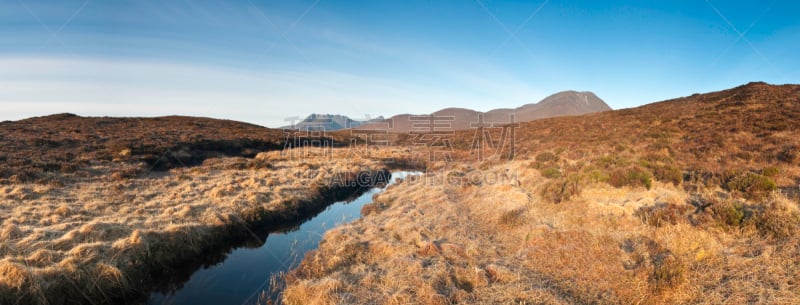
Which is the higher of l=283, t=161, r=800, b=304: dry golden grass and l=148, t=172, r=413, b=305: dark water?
l=283, t=161, r=800, b=304: dry golden grass

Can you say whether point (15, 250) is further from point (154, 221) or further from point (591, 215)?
point (591, 215)

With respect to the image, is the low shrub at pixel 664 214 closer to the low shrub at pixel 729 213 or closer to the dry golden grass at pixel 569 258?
the dry golden grass at pixel 569 258

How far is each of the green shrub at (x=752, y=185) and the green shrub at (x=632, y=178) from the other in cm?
237

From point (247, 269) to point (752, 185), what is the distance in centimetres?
1672

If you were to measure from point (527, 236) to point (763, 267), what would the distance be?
5.54 meters

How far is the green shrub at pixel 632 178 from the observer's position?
42.8ft

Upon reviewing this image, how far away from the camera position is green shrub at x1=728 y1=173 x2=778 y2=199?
10.0 metres

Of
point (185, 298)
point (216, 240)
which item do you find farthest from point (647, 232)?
point (216, 240)

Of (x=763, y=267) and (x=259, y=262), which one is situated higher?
(x=763, y=267)

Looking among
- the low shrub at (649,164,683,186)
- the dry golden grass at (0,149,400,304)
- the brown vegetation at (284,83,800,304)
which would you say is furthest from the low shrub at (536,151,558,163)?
the dry golden grass at (0,149,400,304)

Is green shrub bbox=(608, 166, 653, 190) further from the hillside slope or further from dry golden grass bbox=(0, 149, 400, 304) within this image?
the hillside slope

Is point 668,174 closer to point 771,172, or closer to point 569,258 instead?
point 771,172

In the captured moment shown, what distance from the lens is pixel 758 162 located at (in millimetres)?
13656

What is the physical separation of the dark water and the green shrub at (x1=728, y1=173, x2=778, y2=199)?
48.9 feet
